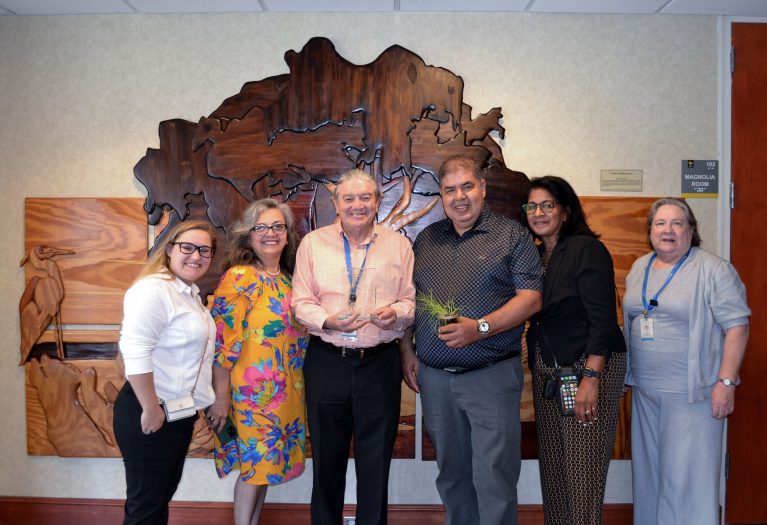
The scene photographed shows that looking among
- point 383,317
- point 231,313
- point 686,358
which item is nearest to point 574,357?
point 686,358

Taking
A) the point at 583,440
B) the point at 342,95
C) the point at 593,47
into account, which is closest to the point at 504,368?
the point at 583,440

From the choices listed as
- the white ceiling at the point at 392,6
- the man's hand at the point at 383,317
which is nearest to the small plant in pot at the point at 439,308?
the man's hand at the point at 383,317

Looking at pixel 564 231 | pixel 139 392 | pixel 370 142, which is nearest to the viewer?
pixel 139 392

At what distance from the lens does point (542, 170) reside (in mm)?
2928

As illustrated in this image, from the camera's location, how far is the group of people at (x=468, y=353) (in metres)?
2.09

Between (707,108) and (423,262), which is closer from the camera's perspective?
(423,262)

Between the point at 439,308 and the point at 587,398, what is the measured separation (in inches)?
27.7

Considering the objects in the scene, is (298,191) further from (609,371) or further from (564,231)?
(609,371)

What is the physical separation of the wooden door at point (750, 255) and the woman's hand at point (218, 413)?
110 inches

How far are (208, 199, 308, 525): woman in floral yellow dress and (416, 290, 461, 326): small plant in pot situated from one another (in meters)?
0.57

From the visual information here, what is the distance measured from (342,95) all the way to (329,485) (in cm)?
202

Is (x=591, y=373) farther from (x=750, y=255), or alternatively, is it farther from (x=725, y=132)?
(x=725, y=132)

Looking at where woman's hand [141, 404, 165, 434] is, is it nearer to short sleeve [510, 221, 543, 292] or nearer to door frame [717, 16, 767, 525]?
short sleeve [510, 221, 543, 292]

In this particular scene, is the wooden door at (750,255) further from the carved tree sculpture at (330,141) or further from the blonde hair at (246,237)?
the blonde hair at (246,237)
